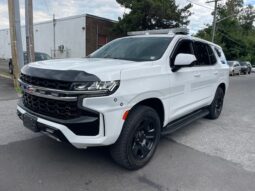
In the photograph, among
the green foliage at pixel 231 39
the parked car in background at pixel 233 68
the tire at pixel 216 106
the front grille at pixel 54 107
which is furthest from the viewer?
the green foliage at pixel 231 39

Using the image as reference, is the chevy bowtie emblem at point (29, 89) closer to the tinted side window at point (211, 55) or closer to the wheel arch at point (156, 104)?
the wheel arch at point (156, 104)

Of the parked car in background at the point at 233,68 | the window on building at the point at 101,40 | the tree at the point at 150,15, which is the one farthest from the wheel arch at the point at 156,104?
the parked car in background at the point at 233,68

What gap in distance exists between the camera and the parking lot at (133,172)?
9.49 feet

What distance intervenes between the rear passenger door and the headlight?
84.9 inches

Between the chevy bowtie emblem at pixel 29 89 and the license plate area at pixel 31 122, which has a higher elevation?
the chevy bowtie emblem at pixel 29 89

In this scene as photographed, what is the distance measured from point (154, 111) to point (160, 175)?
2.91 ft

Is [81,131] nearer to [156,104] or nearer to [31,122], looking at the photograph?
[31,122]

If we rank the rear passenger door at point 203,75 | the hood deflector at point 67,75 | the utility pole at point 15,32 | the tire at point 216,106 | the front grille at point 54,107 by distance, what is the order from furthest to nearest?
1. the utility pole at point 15,32
2. the tire at point 216,106
3. the rear passenger door at point 203,75
4. the front grille at point 54,107
5. the hood deflector at point 67,75

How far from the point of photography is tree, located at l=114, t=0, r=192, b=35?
803 inches

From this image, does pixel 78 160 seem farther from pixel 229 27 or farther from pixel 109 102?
pixel 229 27

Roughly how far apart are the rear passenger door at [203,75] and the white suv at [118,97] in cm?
21

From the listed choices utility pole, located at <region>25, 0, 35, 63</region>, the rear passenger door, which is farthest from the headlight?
utility pole, located at <region>25, 0, 35, 63</region>

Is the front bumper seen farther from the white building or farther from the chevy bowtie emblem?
the white building

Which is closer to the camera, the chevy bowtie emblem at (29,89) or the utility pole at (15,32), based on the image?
the chevy bowtie emblem at (29,89)
